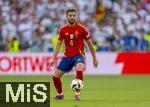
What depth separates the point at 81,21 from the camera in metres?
31.6

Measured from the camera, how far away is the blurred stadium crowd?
29953 millimetres

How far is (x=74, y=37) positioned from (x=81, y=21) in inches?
606

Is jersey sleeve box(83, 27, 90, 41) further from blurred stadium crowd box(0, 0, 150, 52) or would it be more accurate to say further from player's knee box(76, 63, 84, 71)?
blurred stadium crowd box(0, 0, 150, 52)

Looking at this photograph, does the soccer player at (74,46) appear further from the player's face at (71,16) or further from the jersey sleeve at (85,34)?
the player's face at (71,16)

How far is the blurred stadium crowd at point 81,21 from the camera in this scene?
2995 cm

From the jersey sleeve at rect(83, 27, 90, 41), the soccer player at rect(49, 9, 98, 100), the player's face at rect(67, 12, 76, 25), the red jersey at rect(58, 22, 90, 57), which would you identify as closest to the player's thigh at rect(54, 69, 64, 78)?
the soccer player at rect(49, 9, 98, 100)

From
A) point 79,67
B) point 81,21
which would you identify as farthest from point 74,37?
point 81,21

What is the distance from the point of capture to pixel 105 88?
21.4 metres

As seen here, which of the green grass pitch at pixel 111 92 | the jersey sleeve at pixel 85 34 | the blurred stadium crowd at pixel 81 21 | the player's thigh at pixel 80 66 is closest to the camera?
the green grass pitch at pixel 111 92

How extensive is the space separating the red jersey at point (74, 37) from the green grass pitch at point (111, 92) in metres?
1.23

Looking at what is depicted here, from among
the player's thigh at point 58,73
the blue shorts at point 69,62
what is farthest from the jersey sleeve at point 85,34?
the player's thigh at point 58,73

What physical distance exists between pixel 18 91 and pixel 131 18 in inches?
788

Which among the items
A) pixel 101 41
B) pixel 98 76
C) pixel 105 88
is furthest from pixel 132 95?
pixel 101 41

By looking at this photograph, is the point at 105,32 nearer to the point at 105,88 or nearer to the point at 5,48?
the point at 5,48
